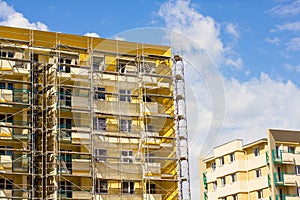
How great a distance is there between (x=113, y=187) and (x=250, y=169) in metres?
9.99

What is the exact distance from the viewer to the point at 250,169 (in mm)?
30719

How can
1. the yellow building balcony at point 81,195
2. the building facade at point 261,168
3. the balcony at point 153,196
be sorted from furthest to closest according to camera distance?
1. the building facade at point 261,168
2. the balcony at point 153,196
3. the yellow building balcony at point 81,195

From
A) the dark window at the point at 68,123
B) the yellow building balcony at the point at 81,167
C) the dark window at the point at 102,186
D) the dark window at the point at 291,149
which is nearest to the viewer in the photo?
the yellow building balcony at the point at 81,167

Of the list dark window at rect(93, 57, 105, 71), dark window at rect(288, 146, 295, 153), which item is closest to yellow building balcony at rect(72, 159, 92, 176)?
dark window at rect(93, 57, 105, 71)

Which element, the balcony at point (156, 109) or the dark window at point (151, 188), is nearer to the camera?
the dark window at point (151, 188)

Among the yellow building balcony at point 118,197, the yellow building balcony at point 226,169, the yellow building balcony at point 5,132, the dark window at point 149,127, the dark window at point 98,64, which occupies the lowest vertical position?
the yellow building balcony at point 118,197

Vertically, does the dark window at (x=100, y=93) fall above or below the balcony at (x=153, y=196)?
above

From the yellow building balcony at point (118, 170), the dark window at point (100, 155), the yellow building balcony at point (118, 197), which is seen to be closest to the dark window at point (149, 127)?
the yellow building balcony at point (118, 170)

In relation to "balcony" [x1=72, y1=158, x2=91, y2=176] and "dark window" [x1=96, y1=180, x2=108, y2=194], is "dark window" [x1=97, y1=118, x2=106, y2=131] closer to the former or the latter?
"balcony" [x1=72, y1=158, x2=91, y2=176]

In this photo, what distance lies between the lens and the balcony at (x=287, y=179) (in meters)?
29.2

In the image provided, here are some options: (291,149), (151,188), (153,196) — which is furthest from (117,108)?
(291,149)

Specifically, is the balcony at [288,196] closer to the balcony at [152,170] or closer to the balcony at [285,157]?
the balcony at [285,157]

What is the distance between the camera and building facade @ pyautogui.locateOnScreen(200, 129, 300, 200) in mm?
29422

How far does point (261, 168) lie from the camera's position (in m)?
30.2
